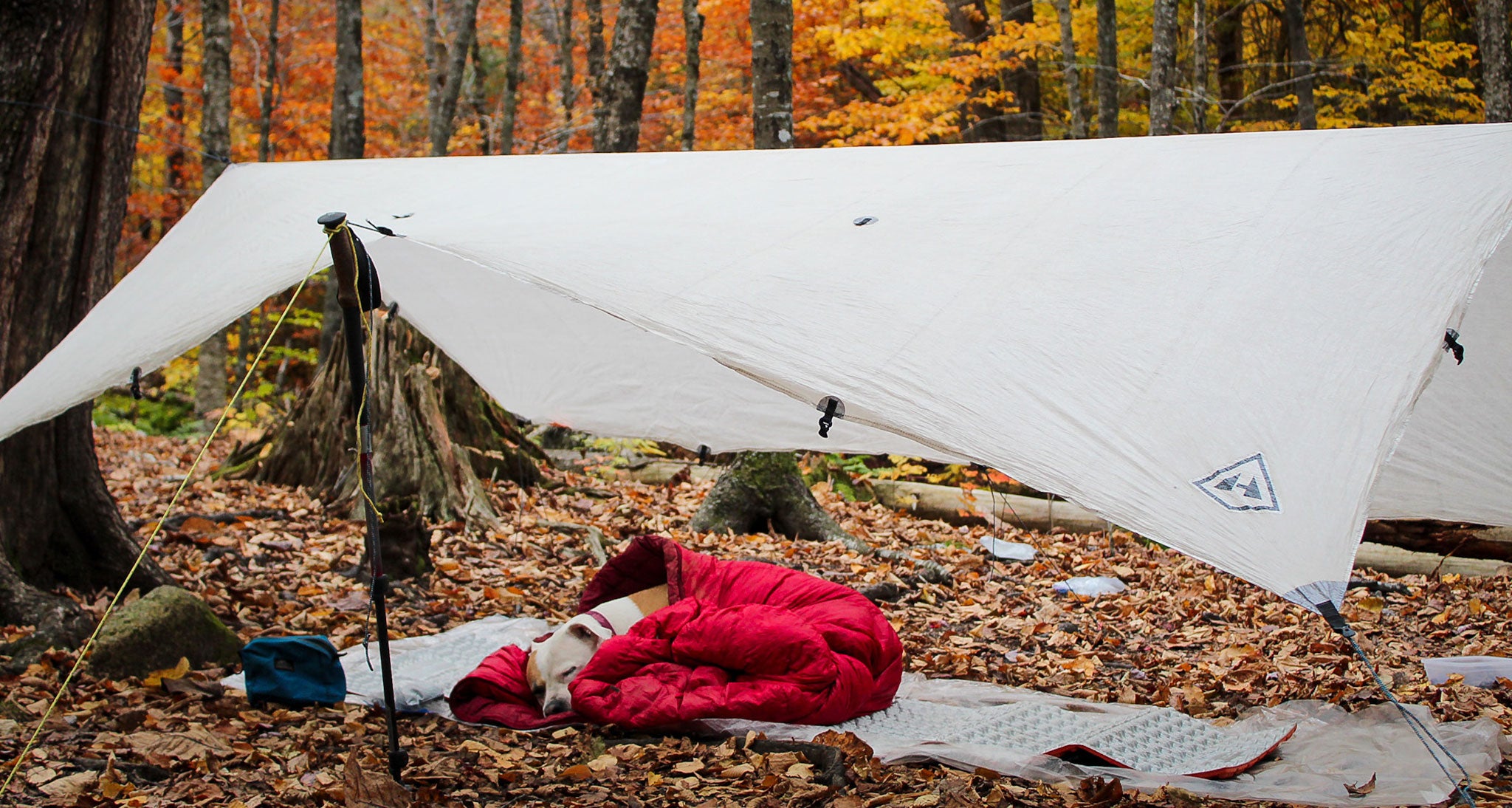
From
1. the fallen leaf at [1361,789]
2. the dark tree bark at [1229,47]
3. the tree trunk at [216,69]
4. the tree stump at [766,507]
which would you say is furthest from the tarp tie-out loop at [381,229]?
the dark tree bark at [1229,47]

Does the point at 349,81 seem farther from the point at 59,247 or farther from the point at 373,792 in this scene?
the point at 373,792

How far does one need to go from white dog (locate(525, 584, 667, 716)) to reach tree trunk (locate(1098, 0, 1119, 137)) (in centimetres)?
740

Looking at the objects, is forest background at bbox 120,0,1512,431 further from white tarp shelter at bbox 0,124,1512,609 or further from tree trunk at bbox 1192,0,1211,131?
white tarp shelter at bbox 0,124,1512,609

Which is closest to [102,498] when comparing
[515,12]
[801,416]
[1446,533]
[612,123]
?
[801,416]

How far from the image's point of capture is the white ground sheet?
9.97ft

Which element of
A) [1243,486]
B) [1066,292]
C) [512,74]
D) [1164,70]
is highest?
[512,74]

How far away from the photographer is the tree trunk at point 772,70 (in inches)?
253

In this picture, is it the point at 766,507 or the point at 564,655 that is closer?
the point at 564,655

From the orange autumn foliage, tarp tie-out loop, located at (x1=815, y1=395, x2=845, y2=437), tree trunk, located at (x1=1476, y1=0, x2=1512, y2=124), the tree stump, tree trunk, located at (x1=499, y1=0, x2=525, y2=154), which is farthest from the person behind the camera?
tree trunk, located at (x1=499, y1=0, x2=525, y2=154)

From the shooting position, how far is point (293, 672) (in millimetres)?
3730

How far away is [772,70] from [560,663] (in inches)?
156

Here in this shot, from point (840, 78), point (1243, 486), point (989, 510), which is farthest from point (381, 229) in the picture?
point (840, 78)

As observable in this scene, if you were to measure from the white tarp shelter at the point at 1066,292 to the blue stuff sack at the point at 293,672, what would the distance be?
1056 mm

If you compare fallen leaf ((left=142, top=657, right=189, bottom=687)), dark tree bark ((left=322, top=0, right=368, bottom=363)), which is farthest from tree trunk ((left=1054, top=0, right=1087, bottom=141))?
fallen leaf ((left=142, top=657, right=189, bottom=687))
